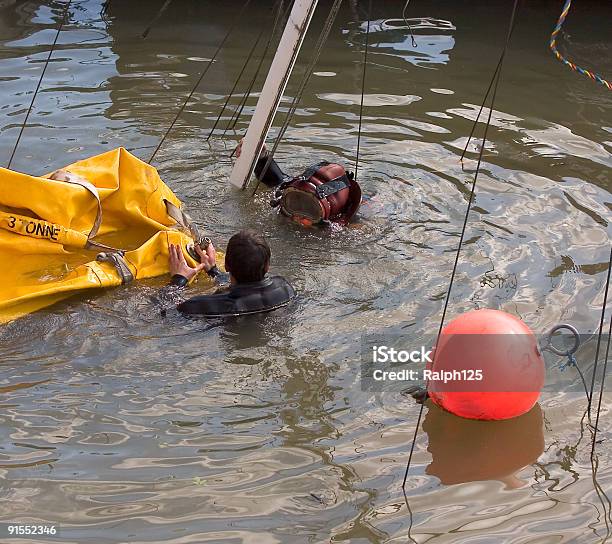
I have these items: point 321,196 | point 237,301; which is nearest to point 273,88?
point 321,196

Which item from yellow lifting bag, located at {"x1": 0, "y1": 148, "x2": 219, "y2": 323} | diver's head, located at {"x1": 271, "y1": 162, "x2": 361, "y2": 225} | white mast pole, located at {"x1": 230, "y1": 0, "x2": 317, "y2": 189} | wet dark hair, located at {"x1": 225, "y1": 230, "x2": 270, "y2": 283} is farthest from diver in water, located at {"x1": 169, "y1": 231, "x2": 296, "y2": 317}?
white mast pole, located at {"x1": 230, "y1": 0, "x2": 317, "y2": 189}

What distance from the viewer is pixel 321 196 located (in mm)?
5859

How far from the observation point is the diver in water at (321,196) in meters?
5.89

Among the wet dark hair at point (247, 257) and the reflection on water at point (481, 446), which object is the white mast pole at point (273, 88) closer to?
the wet dark hair at point (247, 257)

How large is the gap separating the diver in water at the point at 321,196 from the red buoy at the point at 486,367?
1.97 meters

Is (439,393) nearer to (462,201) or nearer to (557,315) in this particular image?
(557,315)

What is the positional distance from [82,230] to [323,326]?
150cm

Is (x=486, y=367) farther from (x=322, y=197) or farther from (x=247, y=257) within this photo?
(x=322, y=197)

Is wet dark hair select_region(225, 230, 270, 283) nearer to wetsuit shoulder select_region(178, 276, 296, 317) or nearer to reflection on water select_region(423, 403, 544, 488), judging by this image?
wetsuit shoulder select_region(178, 276, 296, 317)

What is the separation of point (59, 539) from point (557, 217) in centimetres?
384

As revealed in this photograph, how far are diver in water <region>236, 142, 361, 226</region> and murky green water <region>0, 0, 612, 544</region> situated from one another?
13 centimetres

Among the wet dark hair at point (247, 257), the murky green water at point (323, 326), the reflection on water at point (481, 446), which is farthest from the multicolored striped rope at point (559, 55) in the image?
the reflection on water at point (481, 446)

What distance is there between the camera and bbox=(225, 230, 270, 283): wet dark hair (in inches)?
190

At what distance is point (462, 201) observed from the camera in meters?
6.41
